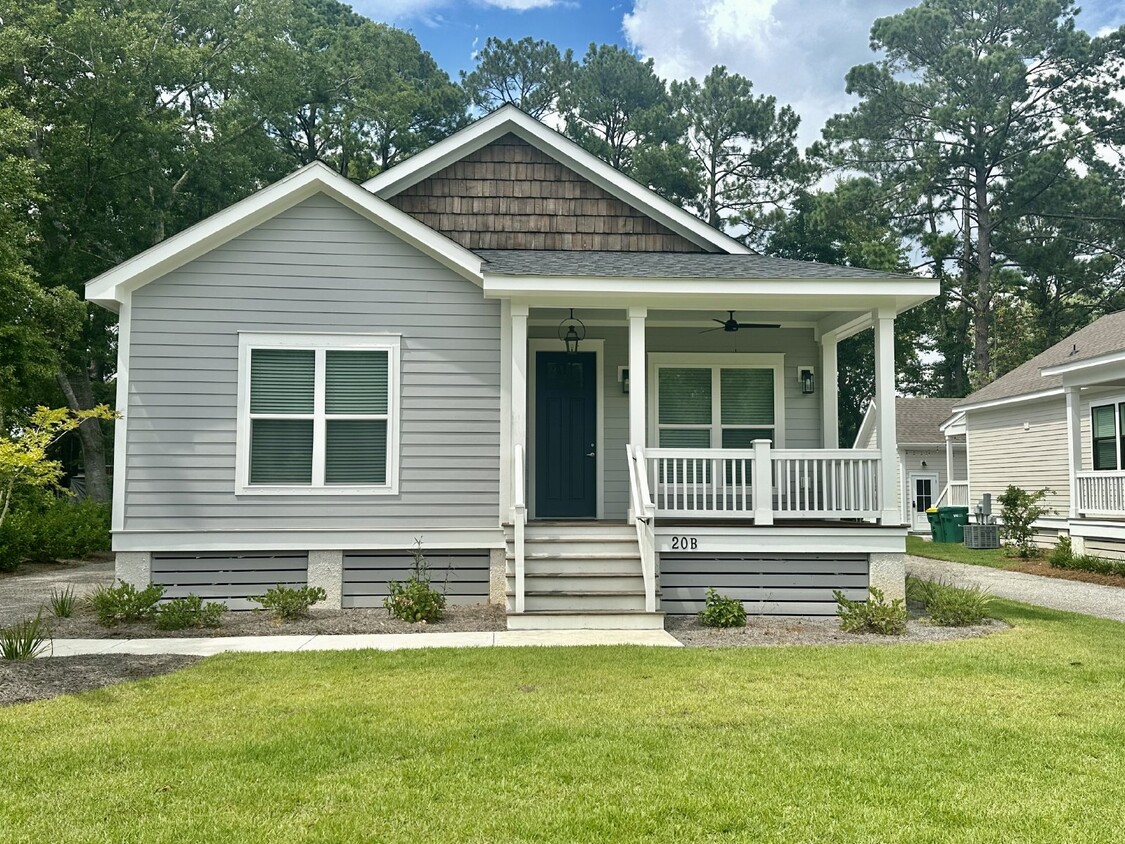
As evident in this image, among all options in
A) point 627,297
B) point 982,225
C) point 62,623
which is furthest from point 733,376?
point 982,225

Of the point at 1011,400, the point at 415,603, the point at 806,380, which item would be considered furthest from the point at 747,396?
the point at 1011,400

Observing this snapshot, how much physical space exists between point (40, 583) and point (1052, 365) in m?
17.5

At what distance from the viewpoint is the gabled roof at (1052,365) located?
17078mm

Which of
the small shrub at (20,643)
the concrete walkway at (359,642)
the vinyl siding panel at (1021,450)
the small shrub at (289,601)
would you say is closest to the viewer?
the small shrub at (20,643)

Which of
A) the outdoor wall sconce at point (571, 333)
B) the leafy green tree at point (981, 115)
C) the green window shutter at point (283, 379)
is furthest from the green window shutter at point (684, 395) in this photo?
the leafy green tree at point (981, 115)

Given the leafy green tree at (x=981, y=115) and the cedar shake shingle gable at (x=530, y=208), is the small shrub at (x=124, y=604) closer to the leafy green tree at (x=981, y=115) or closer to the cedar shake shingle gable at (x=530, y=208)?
the cedar shake shingle gable at (x=530, y=208)

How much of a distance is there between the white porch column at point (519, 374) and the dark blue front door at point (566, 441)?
5.20 feet

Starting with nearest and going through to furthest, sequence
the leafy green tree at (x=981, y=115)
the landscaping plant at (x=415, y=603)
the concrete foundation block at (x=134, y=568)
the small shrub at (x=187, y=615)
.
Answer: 1. the small shrub at (x=187, y=615)
2. the landscaping plant at (x=415, y=603)
3. the concrete foundation block at (x=134, y=568)
4. the leafy green tree at (x=981, y=115)

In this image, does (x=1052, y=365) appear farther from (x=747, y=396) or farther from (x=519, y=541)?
(x=519, y=541)

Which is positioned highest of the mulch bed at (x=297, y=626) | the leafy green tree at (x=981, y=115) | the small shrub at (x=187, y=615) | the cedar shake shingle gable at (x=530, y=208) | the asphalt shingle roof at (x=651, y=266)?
the leafy green tree at (x=981, y=115)

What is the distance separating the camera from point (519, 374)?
30.3ft

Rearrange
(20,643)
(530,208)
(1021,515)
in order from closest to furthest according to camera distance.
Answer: (20,643) < (530,208) < (1021,515)

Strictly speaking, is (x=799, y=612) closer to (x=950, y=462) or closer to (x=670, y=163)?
(x=950, y=462)

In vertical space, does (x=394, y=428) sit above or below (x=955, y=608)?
above
